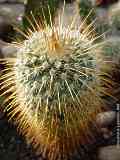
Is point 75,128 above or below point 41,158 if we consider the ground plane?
above

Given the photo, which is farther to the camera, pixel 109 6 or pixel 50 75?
pixel 109 6

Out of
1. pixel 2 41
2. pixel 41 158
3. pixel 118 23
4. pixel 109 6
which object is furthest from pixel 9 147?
pixel 109 6

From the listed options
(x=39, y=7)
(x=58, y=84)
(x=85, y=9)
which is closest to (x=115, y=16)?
(x=85, y=9)

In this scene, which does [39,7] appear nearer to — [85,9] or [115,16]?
[85,9]

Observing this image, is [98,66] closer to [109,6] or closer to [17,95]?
[17,95]

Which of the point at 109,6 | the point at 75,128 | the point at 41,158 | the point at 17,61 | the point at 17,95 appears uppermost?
the point at 109,6

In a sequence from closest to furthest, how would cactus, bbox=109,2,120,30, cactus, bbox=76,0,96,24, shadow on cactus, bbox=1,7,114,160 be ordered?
1. shadow on cactus, bbox=1,7,114,160
2. cactus, bbox=76,0,96,24
3. cactus, bbox=109,2,120,30

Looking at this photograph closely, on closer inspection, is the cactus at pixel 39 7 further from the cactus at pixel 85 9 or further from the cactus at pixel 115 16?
the cactus at pixel 115 16

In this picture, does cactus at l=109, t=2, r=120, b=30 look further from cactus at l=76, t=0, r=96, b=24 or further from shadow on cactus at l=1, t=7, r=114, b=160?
shadow on cactus at l=1, t=7, r=114, b=160

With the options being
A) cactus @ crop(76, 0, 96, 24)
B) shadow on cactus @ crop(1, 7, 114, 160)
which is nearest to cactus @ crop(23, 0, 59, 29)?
cactus @ crop(76, 0, 96, 24)
